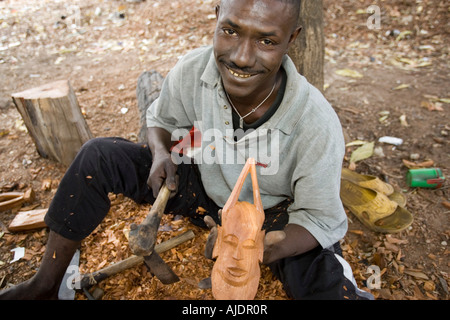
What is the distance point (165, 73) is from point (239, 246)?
12.0 feet

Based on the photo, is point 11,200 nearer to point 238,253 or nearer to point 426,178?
point 238,253

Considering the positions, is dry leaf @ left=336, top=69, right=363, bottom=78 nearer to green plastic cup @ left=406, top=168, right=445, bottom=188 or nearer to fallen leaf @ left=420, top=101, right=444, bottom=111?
fallen leaf @ left=420, top=101, right=444, bottom=111

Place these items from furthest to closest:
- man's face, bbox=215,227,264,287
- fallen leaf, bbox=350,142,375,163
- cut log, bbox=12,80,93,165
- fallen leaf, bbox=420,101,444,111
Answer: fallen leaf, bbox=420,101,444,111, fallen leaf, bbox=350,142,375,163, cut log, bbox=12,80,93,165, man's face, bbox=215,227,264,287

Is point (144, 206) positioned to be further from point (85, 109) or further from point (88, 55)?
point (88, 55)

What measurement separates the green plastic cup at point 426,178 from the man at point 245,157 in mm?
1228

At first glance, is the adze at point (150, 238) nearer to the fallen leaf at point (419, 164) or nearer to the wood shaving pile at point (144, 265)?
the wood shaving pile at point (144, 265)

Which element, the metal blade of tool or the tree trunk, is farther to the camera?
the tree trunk

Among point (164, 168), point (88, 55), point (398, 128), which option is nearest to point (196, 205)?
point (164, 168)

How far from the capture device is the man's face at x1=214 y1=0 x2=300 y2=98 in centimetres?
142

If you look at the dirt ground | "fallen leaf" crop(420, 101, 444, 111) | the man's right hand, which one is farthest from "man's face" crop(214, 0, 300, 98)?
"fallen leaf" crop(420, 101, 444, 111)

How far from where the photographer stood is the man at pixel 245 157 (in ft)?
5.08

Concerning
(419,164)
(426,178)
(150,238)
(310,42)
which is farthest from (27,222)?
(419,164)

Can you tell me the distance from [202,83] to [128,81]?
2987 mm

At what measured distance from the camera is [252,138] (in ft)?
5.74
